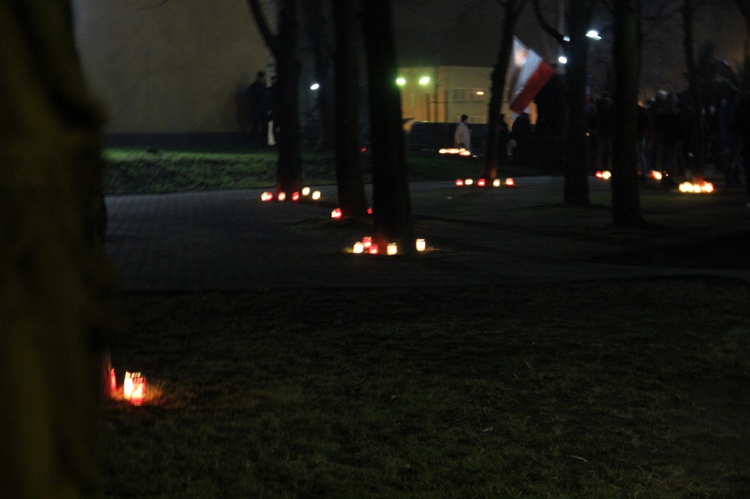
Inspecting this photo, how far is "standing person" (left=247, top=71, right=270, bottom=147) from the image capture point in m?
34.1

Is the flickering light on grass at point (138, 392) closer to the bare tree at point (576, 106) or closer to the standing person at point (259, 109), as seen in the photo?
the bare tree at point (576, 106)

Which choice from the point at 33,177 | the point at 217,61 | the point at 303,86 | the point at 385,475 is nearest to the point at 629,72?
the point at 385,475

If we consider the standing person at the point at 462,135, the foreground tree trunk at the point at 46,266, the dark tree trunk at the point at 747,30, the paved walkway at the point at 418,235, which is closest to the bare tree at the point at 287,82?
the paved walkway at the point at 418,235

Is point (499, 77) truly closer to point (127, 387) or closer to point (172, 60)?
point (172, 60)

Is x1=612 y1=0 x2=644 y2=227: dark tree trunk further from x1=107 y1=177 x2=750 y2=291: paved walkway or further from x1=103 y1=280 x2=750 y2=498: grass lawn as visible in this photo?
x1=103 y1=280 x2=750 y2=498: grass lawn

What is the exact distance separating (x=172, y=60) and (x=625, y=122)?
855 inches

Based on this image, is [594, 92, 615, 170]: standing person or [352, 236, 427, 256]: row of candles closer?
[352, 236, 427, 256]: row of candles

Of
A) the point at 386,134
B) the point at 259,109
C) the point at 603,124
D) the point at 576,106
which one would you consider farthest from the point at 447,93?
the point at 386,134

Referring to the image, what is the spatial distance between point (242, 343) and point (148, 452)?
293cm

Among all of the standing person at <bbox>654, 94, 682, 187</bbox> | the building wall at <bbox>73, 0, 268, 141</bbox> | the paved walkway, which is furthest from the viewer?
the building wall at <bbox>73, 0, 268, 141</bbox>

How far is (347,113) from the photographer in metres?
18.0

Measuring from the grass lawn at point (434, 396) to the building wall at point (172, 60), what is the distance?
80.4 ft

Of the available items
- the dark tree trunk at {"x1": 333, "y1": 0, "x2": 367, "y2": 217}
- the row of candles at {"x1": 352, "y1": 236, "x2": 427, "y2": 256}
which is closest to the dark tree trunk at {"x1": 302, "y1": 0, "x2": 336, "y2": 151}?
the dark tree trunk at {"x1": 333, "y1": 0, "x2": 367, "y2": 217}

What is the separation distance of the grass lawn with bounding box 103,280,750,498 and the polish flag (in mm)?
15833
